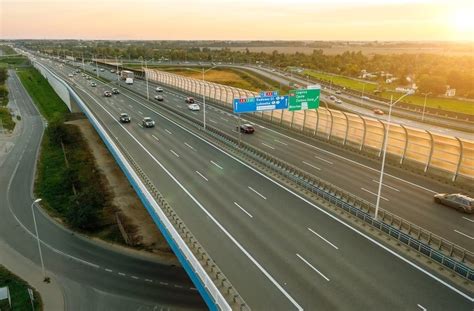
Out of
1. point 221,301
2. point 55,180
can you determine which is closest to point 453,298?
point 221,301

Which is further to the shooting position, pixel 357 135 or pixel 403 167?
pixel 357 135

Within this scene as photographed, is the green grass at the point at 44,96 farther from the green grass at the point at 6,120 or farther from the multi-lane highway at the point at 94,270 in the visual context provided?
the multi-lane highway at the point at 94,270

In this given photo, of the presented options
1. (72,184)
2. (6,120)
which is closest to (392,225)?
(72,184)

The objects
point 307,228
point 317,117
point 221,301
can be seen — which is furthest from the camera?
point 317,117

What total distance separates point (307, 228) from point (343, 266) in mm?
4822

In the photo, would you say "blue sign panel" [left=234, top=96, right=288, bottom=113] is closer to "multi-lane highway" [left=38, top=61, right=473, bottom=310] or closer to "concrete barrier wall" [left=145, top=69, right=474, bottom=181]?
"concrete barrier wall" [left=145, top=69, right=474, bottom=181]

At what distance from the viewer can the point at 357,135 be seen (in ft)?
149

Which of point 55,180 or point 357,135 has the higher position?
point 357,135

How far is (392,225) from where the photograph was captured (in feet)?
83.1

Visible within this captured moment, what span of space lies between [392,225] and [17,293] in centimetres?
2851

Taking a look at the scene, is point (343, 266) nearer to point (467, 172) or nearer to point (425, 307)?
Result: point (425, 307)

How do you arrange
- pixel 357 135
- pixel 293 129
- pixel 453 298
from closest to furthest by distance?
pixel 453 298
pixel 357 135
pixel 293 129

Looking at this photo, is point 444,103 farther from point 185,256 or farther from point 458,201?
point 185,256

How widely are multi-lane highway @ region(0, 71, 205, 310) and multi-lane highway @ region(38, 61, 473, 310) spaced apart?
594 centimetres
